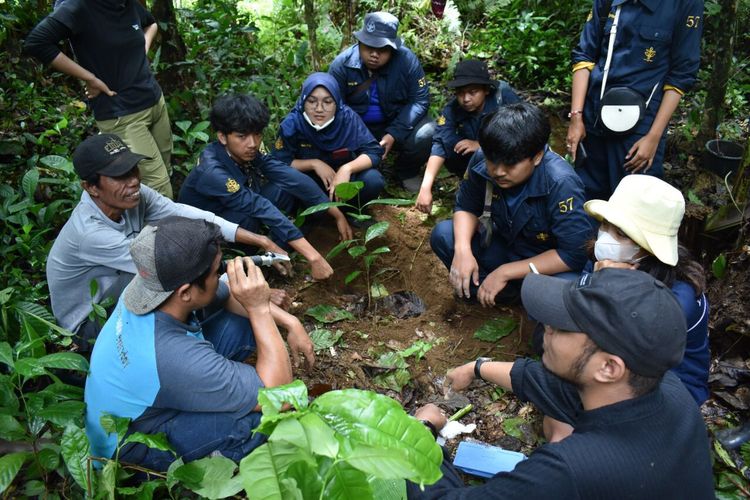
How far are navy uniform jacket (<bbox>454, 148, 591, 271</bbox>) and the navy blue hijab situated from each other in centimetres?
140

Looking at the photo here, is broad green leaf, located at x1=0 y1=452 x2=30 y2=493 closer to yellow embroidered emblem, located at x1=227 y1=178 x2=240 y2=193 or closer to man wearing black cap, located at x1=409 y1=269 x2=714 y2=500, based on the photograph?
man wearing black cap, located at x1=409 y1=269 x2=714 y2=500

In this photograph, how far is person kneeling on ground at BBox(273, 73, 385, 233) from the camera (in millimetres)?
4641

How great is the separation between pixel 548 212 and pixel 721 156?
7.69ft

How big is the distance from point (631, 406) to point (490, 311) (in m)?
2.19

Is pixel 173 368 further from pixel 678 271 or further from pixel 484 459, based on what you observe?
pixel 678 271

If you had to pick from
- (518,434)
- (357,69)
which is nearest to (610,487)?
(518,434)

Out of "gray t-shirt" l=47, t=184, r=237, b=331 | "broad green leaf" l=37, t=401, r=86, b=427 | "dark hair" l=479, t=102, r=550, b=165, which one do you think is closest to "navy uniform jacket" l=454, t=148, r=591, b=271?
"dark hair" l=479, t=102, r=550, b=165

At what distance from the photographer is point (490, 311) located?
4.04 m

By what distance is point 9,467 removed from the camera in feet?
8.04

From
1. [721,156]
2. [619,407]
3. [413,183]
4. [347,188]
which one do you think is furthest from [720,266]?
[413,183]

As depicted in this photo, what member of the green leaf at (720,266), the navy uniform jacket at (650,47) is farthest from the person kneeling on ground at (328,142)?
the green leaf at (720,266)

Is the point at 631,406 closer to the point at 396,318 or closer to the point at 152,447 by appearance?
the point at 152,447

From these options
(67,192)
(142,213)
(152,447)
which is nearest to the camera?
(152,447)

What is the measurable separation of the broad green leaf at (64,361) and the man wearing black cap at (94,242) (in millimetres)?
494
